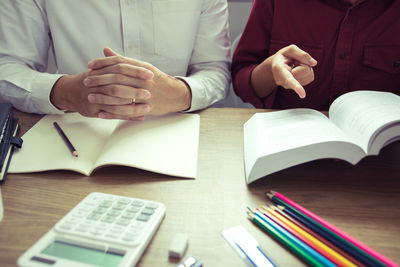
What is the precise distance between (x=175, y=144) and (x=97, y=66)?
251 mm

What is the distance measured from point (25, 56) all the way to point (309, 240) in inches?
32.2

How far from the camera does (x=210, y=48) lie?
90cm

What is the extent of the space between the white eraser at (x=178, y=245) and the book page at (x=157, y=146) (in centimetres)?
13

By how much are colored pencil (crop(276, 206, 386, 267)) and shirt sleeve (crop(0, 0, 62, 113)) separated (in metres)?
0.57

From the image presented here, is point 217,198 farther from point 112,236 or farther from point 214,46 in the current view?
point 214,46

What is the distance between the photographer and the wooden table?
37cm

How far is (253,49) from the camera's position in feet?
2.95

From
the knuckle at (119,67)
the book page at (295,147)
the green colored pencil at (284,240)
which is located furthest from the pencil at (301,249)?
the knuckle at (119,67)

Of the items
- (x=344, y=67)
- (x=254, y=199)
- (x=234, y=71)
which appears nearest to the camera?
(x=254, y=199)

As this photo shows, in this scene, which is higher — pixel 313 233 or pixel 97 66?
pixel 97 66

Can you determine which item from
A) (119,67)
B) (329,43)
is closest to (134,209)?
(119,67)

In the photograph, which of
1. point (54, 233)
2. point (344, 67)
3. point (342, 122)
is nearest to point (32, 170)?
point (54, 233)

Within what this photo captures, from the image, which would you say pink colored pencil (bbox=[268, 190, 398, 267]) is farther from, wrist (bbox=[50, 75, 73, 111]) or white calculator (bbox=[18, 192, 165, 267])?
wrist (bbox=[50, 75, 73, 111])

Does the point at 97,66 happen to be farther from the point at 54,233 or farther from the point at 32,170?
the point at 54,233
